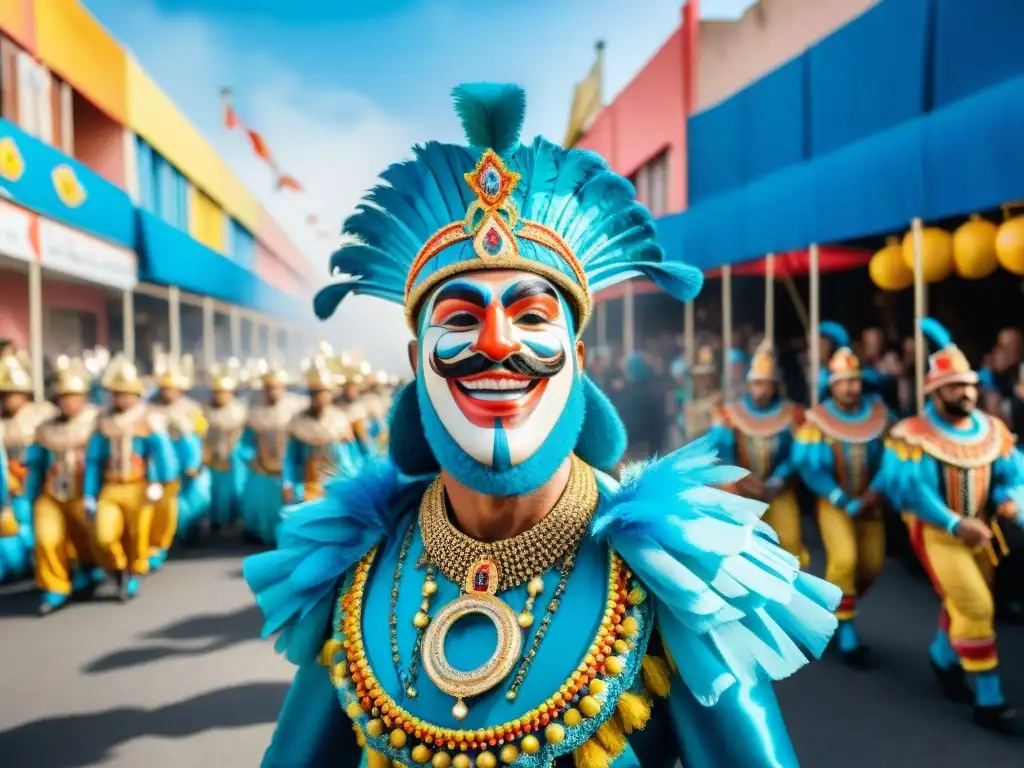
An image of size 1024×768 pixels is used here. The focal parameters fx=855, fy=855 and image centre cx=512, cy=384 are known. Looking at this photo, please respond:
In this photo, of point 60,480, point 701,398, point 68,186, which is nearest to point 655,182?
point 701,398

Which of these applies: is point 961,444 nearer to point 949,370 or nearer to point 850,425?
point 949,370

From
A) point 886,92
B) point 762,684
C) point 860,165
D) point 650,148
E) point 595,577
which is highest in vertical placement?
point 650,148

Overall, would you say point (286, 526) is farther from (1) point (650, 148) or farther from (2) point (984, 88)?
(1) point (650, 148)

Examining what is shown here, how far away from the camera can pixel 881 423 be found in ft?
17.9

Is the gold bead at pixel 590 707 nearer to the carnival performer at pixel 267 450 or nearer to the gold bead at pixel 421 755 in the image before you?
the gold bead at pixel 421 755

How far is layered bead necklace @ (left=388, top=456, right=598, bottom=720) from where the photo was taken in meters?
1.55

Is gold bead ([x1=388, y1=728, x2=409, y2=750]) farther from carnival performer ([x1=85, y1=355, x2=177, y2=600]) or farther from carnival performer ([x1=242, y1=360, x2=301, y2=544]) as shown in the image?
carnival performer ([x1=242, y1=360, x2=301, y2=544])

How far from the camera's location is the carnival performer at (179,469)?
7359mm

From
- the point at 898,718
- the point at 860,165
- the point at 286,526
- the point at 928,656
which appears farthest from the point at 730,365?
the point at 286,526

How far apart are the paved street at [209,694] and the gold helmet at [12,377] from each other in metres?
1.66

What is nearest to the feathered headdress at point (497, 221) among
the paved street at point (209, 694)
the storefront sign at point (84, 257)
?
the paved street at point (209, 694)

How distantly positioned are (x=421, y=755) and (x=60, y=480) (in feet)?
19.2

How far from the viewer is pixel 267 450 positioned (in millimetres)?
8227

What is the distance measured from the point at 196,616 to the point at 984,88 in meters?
6.71
